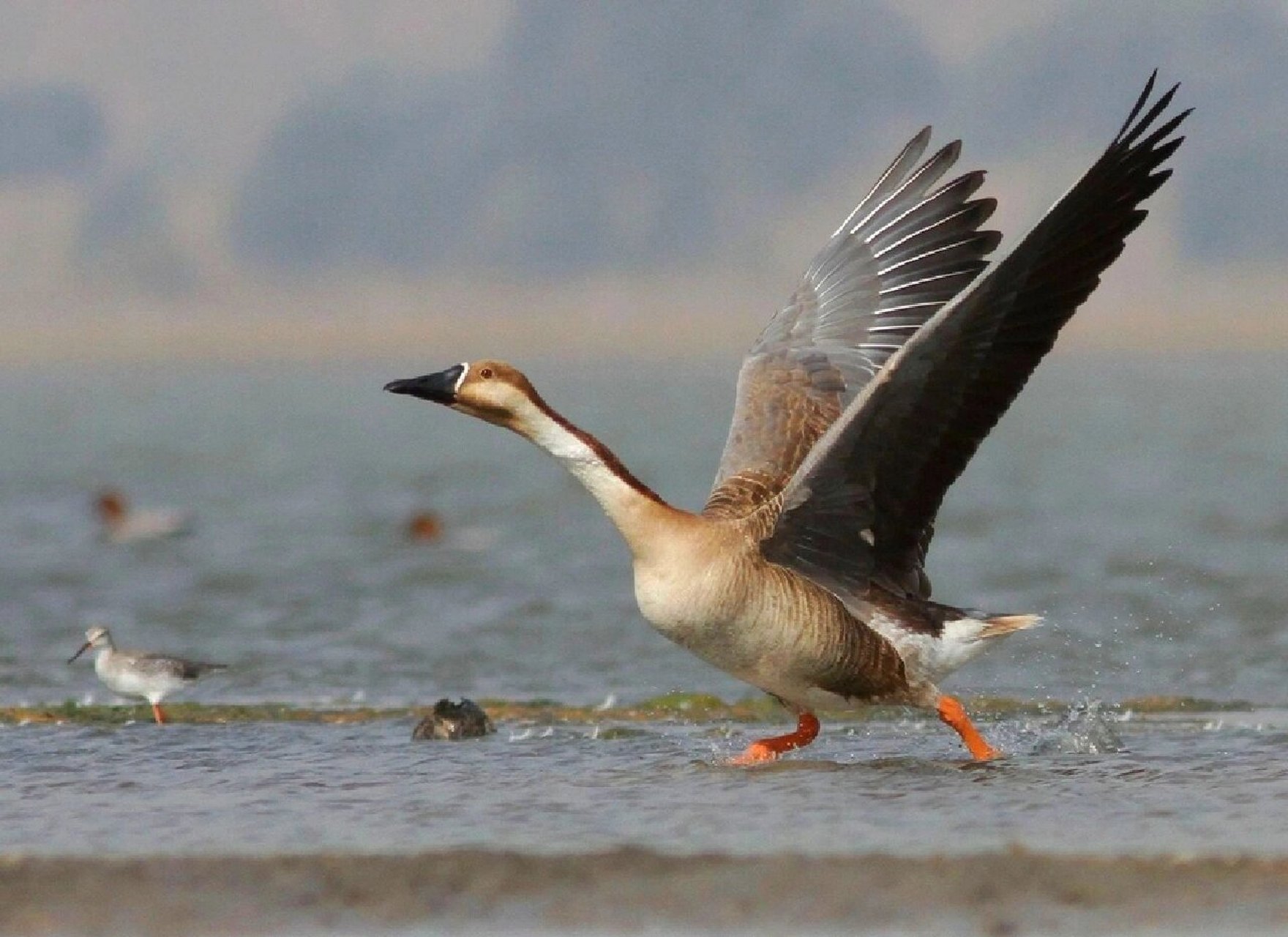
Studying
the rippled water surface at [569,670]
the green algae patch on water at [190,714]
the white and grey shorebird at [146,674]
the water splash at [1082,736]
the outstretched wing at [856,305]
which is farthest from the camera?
the white and grey shorebird at [146,674]

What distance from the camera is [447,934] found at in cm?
691

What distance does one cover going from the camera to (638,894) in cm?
733

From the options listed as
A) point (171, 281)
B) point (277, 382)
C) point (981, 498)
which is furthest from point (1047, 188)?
point (981, 498)

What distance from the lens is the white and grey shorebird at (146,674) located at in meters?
12.3

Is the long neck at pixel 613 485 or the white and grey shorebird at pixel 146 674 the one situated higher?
the long neck at pixel 613 485

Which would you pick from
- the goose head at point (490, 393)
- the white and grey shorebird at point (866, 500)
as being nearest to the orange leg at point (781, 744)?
the white and grey shorebird at point (866, 500)

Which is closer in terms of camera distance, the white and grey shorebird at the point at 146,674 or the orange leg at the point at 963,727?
the orange leg at the point at 963,727

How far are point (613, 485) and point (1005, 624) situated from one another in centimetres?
188

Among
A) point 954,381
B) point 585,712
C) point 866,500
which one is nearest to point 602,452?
point 866,500

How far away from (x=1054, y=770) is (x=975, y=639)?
2.47ft

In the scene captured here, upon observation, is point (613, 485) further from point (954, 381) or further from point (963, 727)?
point (963, 727)

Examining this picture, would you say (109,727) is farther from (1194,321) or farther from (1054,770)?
(1194,321)

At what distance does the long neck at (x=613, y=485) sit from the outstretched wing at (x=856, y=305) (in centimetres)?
153

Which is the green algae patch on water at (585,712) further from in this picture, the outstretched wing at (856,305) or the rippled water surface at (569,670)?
the outstretched wing at (856,305)
